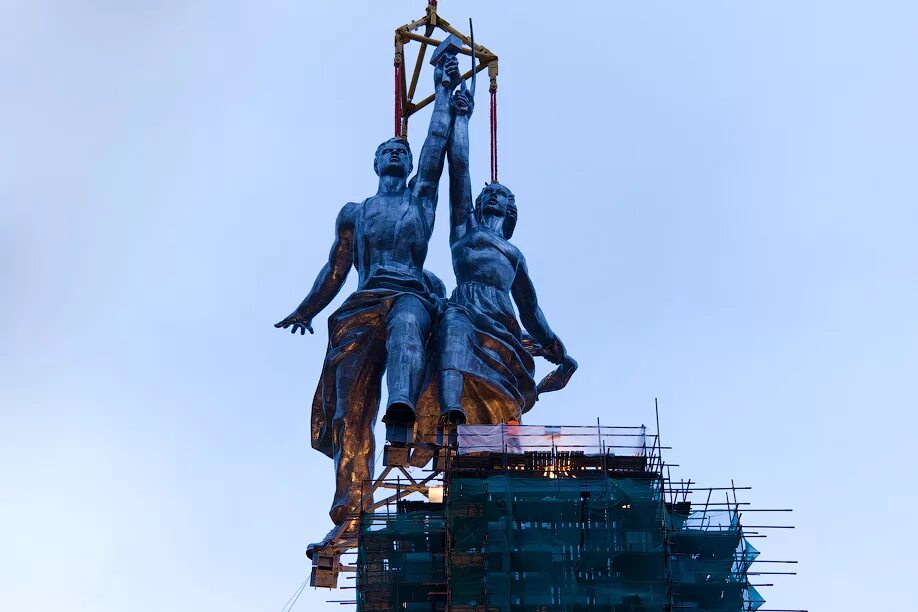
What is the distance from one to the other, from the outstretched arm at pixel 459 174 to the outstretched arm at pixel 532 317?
77.5 inches

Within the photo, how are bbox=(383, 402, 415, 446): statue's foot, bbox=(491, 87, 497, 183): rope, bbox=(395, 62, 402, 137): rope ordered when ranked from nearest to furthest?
bbox=(383, 402, 415, 446): statue's foot → bbox=(491, 87, 497, 183): rope → bbox=(395, 62, 402, 137): rope

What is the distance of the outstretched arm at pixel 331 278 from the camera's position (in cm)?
5603

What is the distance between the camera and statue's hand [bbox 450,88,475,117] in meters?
57.9

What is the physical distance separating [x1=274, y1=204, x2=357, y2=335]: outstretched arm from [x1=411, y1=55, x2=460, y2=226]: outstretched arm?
78.3 inches

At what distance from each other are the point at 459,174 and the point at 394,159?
197 cm

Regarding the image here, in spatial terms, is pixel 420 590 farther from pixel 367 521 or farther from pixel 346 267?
pixel 346 267

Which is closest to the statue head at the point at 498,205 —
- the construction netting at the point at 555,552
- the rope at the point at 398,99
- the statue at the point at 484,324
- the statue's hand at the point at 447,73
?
the statue at the point at 484,324

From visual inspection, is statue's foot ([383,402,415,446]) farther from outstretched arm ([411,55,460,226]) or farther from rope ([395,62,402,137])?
rope ([395,62,402,137])

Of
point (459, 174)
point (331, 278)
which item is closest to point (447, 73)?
point (459, 174)

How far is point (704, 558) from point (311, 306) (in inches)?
589

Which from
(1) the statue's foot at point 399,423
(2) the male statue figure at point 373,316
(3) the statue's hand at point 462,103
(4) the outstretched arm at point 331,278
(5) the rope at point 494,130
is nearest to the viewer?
(1) the statue's foot at point 399,423

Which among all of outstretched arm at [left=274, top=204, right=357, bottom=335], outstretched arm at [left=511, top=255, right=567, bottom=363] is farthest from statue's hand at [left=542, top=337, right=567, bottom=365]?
outstretched arm at [left=274, top=204, right=357, bottom=335]

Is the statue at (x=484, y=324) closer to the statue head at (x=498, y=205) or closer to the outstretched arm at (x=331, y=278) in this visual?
the statue head at (x=498, y=205)

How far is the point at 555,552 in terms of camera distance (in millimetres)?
46000
